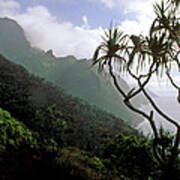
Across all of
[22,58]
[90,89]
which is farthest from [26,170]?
[22,58]

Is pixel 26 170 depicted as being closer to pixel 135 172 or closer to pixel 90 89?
pixel 135 172

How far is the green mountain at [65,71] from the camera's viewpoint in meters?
136

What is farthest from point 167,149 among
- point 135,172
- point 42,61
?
point 42,61

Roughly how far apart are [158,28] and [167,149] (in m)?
3.63

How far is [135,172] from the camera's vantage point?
263 inches

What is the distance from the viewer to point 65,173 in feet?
8.34

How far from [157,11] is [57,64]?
178 metres

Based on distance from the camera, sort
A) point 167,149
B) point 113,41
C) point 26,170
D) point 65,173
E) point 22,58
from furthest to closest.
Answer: point 22,58 → point 167,149 → point 113,41 → point 65,173 → point 26,170

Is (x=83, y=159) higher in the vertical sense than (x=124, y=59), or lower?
lower

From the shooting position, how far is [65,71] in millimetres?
170000

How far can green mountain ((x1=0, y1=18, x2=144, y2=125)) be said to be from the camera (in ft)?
445

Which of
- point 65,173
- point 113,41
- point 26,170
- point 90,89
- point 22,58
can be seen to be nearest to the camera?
point 26,170

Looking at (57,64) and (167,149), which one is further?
(57,64)

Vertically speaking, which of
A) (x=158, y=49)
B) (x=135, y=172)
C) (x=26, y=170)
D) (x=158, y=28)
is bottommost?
(x=135, y=172)
